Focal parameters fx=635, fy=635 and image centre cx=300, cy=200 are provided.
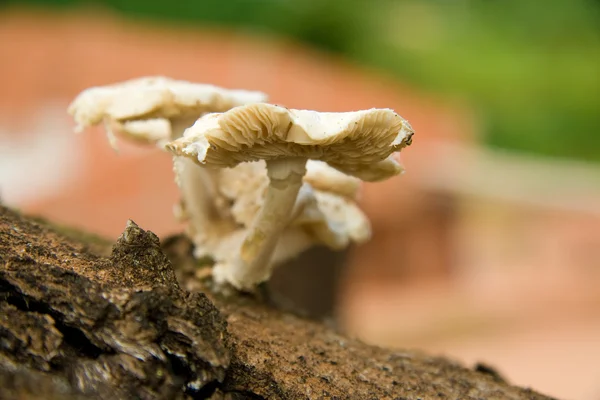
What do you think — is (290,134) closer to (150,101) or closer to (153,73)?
(150,101)

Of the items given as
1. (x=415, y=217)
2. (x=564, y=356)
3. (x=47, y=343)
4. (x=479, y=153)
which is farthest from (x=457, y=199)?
(x=47, y=343)

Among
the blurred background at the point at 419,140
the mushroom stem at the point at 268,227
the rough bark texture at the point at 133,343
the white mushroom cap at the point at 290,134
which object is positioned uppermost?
the blurred background at the point at 419,140

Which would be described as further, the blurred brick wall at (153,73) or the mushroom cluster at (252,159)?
the blurred brick wall at (153,73)

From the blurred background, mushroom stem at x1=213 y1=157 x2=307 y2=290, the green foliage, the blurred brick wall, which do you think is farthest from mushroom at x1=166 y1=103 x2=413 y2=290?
the green foliage

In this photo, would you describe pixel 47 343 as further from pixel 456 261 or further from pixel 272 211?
pixel 456 261

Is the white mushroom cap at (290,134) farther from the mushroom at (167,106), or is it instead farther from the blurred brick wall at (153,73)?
the blurred brick wall at (153,73)

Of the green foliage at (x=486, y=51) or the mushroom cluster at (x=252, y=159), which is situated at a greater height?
the green foliage at (x=486, y=51)

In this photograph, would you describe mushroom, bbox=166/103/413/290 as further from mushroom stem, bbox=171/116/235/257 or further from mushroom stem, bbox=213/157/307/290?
mushroom stem, bbox=171/116/235/257

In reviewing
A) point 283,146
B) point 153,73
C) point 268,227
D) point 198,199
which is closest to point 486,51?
point 153,73

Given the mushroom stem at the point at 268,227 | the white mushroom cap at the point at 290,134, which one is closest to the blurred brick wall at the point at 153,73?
the mushroom stem at the point at 268,227
